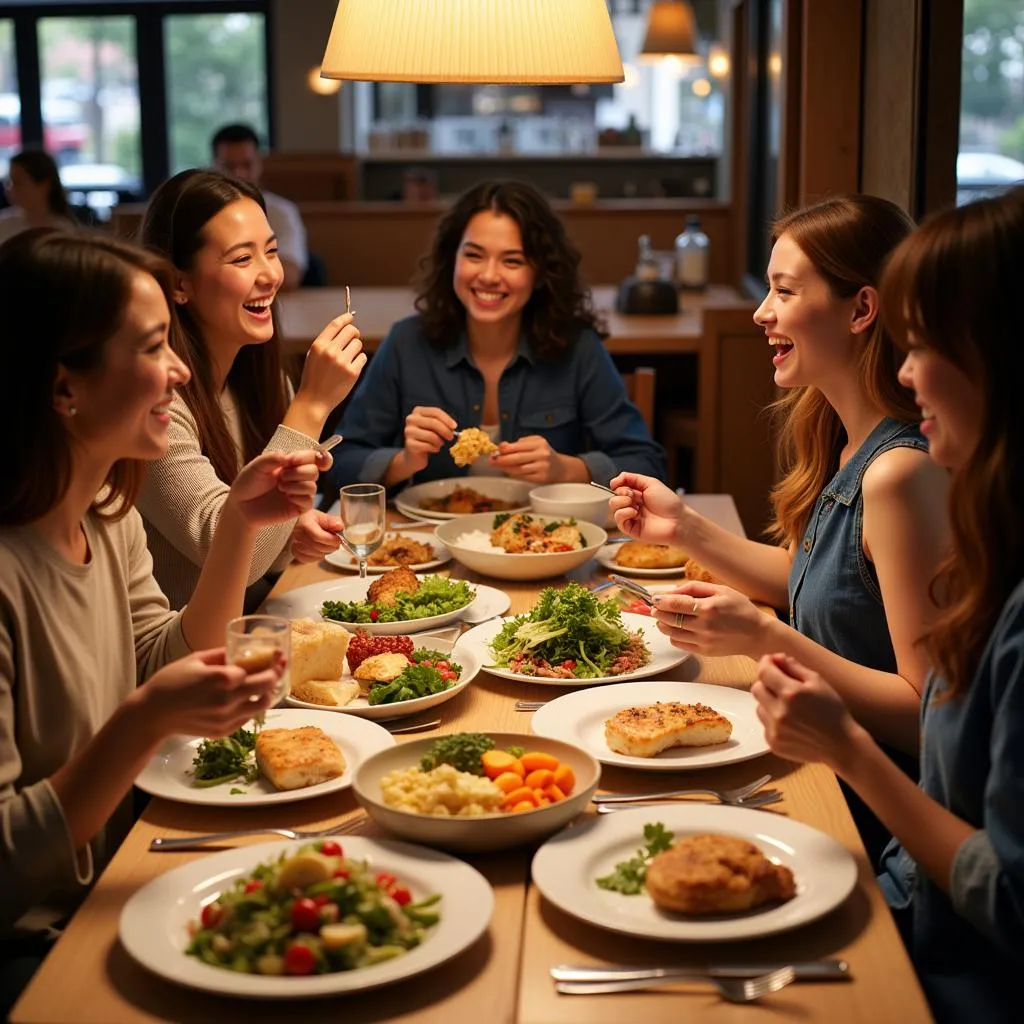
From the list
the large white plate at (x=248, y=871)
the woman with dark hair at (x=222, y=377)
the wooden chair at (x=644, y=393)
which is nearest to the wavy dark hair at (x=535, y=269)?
the wooden chair at (x=644, y=393)

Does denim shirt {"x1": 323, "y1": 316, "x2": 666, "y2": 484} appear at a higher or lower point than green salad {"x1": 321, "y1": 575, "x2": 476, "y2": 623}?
higher

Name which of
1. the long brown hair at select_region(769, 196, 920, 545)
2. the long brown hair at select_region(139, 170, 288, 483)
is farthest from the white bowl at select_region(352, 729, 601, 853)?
the long brown hair at select_region(139, 170, 288, 483)

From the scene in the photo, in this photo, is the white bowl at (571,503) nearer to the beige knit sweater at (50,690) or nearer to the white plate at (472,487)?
the white plate at (472,487)

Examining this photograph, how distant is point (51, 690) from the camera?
158cm

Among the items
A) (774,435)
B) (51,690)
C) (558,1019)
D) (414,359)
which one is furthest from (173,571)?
(774,435)

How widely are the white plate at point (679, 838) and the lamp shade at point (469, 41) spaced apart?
1.14 meters

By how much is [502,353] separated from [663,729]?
192 centimetres

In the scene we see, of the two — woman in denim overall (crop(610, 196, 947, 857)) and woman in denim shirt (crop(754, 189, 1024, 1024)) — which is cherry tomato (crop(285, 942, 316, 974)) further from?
woman in denim overall (crop(610, 196, 947, 857))

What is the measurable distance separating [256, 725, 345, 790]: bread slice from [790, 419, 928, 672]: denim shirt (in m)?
0.75

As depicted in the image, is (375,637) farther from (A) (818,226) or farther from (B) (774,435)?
(B) (774,435)

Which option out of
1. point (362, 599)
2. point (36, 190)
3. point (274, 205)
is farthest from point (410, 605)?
point (36, 190)

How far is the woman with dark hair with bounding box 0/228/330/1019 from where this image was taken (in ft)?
4.56

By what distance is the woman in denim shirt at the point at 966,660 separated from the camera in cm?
128

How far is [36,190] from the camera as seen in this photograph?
279 inches
